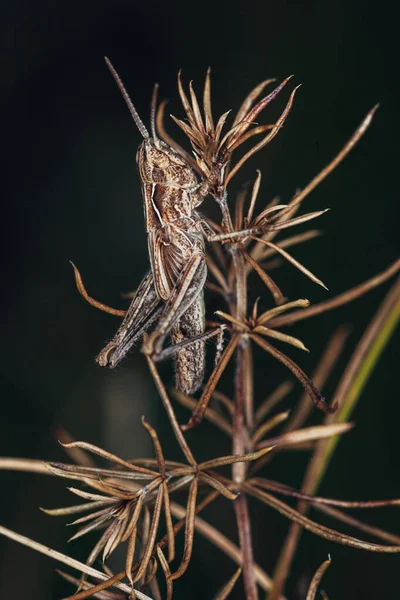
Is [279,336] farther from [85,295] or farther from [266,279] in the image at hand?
[85,295]

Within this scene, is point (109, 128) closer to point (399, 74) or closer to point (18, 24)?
point (18, 24)

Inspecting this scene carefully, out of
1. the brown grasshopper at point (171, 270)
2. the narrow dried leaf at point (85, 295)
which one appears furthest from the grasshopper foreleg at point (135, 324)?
the narrow dried leaf at point (85, 295)

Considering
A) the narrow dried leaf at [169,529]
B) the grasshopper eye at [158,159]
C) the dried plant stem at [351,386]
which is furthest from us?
the grasshopper eye at [158,159]

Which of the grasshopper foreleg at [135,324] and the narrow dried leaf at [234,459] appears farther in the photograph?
the grasshopper foreleg at [135,324]

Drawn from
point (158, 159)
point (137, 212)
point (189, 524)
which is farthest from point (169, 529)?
point (137, 212)

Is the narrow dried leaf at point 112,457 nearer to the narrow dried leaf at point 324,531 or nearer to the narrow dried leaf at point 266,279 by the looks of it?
the narrow dried leaf at point 324,531

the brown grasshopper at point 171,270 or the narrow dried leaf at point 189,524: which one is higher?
the brown grasshopper at point 171,270

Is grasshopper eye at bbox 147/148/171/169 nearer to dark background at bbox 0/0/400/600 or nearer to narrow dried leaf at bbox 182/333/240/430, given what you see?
narrow dried leaf at bbox 182/333/240/430
